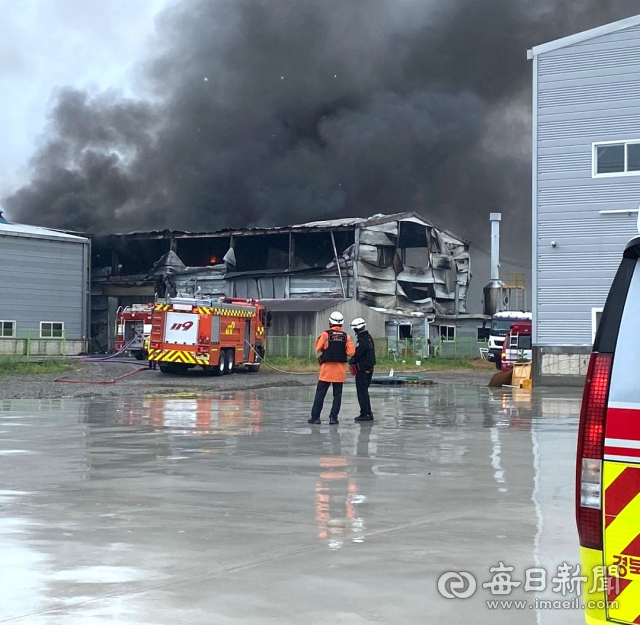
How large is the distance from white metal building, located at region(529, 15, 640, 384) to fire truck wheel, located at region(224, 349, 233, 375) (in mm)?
10963

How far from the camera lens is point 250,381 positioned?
1124 inches

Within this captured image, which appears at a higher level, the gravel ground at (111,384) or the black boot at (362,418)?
the gravel ground at (111,384)

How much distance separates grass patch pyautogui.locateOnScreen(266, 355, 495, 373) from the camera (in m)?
39.7

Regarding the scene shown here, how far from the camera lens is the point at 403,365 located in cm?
4272

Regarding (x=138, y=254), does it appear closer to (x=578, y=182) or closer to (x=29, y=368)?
(x=29, y=368)

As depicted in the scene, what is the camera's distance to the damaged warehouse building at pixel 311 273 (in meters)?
51.9

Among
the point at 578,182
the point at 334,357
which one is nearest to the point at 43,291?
the point at 578,182

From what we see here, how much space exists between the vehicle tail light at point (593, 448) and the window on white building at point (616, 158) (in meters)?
22.3

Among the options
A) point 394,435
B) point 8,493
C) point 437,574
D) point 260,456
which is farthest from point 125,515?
point 394,435

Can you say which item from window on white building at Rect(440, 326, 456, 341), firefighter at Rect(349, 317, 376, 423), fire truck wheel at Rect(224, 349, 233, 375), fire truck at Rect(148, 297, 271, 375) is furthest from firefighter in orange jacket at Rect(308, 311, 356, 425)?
window on white building at Rect(440, 326, 456, 341)

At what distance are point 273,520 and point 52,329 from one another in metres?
42.3

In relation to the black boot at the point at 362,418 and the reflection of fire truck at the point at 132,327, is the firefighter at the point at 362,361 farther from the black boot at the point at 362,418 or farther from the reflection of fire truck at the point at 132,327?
the reflection of fire truck at the point at 132,327

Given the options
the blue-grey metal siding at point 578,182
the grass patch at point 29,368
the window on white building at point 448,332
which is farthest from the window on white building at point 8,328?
the blue-grey metal siding at point 578,182

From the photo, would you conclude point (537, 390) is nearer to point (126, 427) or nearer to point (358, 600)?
point (126, 427)
